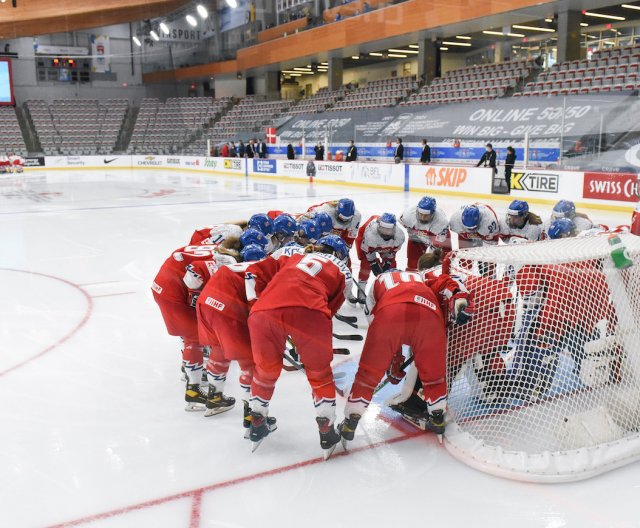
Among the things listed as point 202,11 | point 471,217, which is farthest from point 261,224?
point 202,11

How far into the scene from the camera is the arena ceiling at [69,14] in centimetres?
2975

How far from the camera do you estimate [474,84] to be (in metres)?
21.1

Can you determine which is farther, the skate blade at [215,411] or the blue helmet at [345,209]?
the blue helmet at [345,209]

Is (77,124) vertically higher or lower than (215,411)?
higher

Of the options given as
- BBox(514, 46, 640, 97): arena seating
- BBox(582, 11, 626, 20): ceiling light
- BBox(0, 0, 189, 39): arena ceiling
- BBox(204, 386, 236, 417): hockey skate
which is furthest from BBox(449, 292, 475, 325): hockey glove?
BBox(0, 0, 189, 39): arena ceiling

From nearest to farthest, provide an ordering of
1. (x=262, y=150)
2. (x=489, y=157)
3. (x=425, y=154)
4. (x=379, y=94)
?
(x=489, y=157)
(x=425, y=154)
(x=262, y=150)
(x=379, y=94)

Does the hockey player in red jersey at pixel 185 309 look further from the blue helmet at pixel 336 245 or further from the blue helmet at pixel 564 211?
the blue helmet at pixel 564 211

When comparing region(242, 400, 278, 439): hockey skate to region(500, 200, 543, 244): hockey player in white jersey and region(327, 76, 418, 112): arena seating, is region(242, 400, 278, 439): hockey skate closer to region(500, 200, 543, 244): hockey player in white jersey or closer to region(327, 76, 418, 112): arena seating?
region(500, 200, 543, 244): hockey player in white jersey

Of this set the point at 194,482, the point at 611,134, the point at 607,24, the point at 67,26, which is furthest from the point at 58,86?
the point at 194,482

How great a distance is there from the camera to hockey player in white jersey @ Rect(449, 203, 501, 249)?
5.19 meters

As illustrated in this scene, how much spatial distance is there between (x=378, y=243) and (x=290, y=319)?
2800 mm

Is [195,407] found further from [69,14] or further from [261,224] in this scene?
[69,14]

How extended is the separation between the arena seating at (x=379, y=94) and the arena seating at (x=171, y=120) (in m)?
9.57

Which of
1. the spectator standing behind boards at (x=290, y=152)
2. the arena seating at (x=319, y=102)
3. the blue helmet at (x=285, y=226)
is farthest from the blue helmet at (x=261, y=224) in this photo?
the arena seating at (x=319, y=102)
